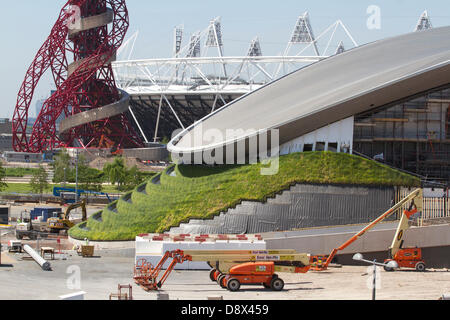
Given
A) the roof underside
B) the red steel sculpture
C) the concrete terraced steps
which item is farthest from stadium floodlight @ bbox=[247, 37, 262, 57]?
the concrete terraced steps

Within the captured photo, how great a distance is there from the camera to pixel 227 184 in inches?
1727

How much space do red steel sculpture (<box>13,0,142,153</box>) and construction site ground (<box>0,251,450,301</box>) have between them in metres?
68.3

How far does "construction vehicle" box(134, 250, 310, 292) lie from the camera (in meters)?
32.0

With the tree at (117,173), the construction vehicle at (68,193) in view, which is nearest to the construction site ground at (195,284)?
the construction vehicle at (68,193)

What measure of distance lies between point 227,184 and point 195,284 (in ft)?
37.0

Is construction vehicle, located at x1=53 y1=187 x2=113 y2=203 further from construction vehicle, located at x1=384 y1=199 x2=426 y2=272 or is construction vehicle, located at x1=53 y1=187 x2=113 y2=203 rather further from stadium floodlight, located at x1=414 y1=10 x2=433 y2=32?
stadium floodlight, located at x1=414 y1=10 x2=433 y2=32

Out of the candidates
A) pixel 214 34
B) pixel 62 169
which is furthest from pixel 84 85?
pixel 214 34

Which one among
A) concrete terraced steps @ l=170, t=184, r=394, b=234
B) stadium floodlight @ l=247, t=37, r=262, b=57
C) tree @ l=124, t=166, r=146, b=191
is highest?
stadium floodlight @ l=247, t=37, r=262, b=57

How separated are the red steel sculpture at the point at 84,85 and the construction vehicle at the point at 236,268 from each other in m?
74.0

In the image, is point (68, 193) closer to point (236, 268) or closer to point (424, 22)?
point (236, 268)

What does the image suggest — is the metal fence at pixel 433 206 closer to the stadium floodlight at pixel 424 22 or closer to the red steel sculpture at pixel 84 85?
the red steel sculpture at pixel 84 85

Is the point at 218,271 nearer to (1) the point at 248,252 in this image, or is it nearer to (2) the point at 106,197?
(1) the point at 248,252

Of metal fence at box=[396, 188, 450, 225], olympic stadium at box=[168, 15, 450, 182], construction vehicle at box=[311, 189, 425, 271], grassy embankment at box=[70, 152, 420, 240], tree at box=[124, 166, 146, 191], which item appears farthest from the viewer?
tree at box=[124, 166, 146, 191]

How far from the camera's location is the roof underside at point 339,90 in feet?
141
